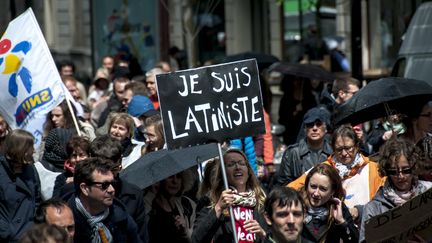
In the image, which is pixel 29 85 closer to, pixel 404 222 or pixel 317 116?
pixel 317 116

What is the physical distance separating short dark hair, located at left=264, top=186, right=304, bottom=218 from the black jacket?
3146mm

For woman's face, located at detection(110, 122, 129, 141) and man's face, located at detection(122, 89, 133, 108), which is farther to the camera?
man's face, located at detection(122, 89, 133, 108)

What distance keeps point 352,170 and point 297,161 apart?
124 centimetres

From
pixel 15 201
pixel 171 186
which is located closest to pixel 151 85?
pixel 171 186

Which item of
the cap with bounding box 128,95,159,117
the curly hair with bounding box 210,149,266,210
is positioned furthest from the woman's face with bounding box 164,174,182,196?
the cap with bounding box 128,95,159,117

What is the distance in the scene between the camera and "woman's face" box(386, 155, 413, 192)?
9.33 m

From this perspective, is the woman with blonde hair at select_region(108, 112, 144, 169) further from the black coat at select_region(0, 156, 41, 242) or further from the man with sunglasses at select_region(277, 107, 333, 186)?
the black coat at select_region(0, 156, 41, 242)

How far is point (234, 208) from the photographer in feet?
31.8

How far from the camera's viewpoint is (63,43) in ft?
109

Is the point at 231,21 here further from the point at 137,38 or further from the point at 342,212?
the point at 342,212

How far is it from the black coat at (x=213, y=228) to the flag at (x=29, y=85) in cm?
290

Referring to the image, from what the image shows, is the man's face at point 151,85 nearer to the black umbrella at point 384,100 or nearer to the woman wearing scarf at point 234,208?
the black umbrella at point 384,100

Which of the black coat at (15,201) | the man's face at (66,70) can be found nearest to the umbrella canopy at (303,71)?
the man's face at (66,70)

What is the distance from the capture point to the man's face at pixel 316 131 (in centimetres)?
1202
